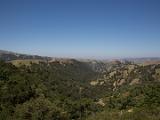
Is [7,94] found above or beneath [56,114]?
above

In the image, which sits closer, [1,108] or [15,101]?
[1,108]

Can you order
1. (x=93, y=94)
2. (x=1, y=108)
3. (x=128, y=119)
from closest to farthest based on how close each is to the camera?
(x=128, y=119) → (x=1, y=108) → (x=93, y=94)

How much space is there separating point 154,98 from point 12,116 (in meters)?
63.7

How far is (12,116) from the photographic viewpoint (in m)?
69.4

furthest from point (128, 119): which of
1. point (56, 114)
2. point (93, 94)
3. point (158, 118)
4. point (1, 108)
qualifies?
point (93, 94)

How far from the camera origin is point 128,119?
67.8 meters

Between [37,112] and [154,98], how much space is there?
55.9 metres

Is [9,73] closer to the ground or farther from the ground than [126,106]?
farther from the ground

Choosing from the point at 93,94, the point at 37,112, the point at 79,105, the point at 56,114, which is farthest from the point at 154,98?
the point at 93,94

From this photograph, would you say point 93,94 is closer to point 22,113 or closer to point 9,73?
point 9,73

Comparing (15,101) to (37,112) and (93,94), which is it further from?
(93,94)

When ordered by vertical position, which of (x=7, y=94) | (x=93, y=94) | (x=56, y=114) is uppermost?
(x=7, y=94)

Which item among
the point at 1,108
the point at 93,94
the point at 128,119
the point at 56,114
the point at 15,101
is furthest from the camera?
the point at 93,94

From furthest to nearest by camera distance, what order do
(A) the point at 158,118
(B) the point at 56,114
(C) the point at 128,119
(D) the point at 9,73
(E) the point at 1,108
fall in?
(D) the point at 9,73
(B) the point at 56,114
(E) the point at 1,108
(C) the point at 128,119
(A) the point at 158,118
